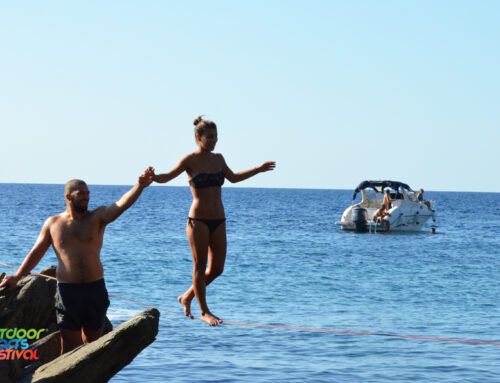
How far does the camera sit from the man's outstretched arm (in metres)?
6.62

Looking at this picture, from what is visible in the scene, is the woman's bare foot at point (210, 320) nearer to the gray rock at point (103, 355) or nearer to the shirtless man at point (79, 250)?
the gray rock at point (103, 355)

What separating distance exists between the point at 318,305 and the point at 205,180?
2118cm

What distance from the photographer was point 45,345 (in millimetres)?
8766

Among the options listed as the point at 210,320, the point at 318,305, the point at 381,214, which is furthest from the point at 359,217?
the point at 210,320

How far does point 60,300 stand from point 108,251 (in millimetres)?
42286

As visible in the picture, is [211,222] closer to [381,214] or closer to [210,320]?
[210,320]

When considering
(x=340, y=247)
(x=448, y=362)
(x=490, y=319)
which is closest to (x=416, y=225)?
(x=340, y=247)

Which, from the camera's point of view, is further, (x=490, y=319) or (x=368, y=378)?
(x=490, y=319)

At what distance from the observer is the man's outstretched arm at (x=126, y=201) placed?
6.62 m

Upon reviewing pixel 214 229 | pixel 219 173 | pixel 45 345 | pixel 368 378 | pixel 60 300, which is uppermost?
pixel 219 173

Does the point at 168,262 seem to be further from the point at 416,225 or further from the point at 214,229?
the point at 214,229

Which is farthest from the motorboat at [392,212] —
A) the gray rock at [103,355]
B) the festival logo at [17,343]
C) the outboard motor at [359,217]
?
the gray rock at [103,355]

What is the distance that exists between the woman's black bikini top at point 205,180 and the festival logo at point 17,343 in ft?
8.18

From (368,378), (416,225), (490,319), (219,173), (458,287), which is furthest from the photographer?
(416,225)
